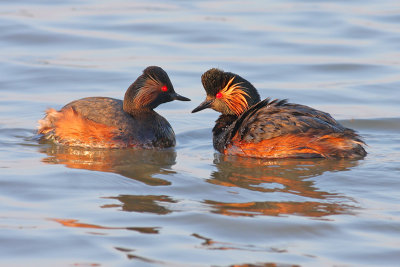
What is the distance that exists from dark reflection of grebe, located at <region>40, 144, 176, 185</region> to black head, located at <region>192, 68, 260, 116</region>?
0.90 m

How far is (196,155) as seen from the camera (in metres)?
10.0

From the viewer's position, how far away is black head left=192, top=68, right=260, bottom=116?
400 inches

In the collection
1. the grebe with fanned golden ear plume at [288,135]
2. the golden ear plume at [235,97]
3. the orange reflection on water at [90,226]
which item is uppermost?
the golden ear plume at [235,97]

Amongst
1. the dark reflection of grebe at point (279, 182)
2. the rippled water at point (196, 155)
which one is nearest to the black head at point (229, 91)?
the rippled water at point (196, 155)

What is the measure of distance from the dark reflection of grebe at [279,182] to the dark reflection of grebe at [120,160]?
623mm

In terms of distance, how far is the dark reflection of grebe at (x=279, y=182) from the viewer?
7.43 metres

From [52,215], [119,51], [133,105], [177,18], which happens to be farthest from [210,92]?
[177,18]

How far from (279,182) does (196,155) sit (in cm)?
179

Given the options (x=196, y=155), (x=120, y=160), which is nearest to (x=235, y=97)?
(x=196, y=155)

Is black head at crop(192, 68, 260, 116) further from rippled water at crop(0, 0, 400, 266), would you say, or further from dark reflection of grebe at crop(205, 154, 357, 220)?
dark reflection of grebe at crop(205, 154, 357, 220)

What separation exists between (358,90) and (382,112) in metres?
1.40

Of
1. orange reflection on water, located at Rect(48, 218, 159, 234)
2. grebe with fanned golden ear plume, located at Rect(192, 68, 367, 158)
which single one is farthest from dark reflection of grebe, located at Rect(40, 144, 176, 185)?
orange reflection on water, located at Rect(48, 218, 159, 234)

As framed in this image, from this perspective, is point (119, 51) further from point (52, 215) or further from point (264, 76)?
point (52, 215)

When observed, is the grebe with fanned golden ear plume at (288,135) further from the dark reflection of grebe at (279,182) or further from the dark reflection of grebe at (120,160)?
the dark reflection of grebe at (120,160)
